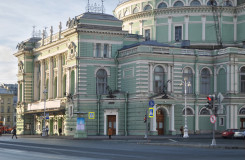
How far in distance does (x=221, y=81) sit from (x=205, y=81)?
9.12ft

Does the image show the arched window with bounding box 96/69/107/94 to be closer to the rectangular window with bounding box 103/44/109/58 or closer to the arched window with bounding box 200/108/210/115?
the rectangular window with bounding box 103/44/109/58

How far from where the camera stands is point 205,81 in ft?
264

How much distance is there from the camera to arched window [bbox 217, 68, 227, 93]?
78125mm

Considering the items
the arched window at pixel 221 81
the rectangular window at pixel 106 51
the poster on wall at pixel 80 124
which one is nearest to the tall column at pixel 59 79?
the rectangular window at pixel 106 51

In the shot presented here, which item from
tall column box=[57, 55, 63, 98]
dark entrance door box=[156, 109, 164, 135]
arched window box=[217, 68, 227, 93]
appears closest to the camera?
dark entrance door box=[156, 109, 164, 135]

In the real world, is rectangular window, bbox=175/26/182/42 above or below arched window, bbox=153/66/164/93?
above

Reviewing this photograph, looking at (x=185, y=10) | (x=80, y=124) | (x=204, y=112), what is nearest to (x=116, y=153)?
(x=80, y=124)

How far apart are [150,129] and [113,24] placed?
17.5 metres

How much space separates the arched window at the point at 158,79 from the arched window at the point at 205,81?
7618mm

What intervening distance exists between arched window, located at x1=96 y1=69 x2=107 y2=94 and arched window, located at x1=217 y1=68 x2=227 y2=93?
17.4m

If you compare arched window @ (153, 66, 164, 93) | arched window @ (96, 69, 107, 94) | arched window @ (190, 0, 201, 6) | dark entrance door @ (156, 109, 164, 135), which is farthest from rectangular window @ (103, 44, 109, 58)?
arched window @ (190, 0, 201, 6)

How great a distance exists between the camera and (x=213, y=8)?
89188 millimetres

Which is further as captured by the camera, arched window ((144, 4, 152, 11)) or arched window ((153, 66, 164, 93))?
arched window ((144, 4, 152, 11))

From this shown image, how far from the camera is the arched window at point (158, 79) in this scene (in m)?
75.9
